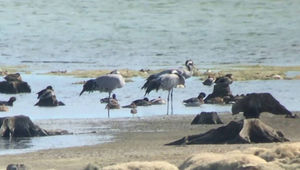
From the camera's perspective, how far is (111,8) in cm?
5516

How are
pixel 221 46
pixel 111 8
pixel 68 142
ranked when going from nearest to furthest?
1. pixel 68 142
2. pixel 221 46
3. pixel 111 8

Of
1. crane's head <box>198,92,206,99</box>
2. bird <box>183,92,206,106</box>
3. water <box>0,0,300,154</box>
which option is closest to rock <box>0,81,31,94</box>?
water <box>0,0,300,154</box>

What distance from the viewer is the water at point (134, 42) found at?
2236 centimetres

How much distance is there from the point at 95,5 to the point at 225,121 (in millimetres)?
39016

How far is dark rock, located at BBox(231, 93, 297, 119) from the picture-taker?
58.7 feet

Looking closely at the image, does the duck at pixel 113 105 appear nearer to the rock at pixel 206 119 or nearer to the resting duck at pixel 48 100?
the resting duck at pixel 48 100

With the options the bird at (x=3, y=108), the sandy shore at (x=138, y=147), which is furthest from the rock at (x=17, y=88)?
the sandy shore at (x=138, y=147)

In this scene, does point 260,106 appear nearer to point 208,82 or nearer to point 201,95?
point 201,95

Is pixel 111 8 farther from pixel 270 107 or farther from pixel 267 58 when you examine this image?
pixel 270 107

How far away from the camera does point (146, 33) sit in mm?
41938

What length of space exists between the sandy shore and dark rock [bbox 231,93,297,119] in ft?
0.58

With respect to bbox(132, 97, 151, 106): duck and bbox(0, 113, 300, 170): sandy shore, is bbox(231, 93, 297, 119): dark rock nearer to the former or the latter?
bbox(0, 113, 300, 170): sandy shore

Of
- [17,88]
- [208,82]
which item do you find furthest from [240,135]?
[208,82]

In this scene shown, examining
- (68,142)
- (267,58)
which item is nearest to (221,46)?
(267,58)
